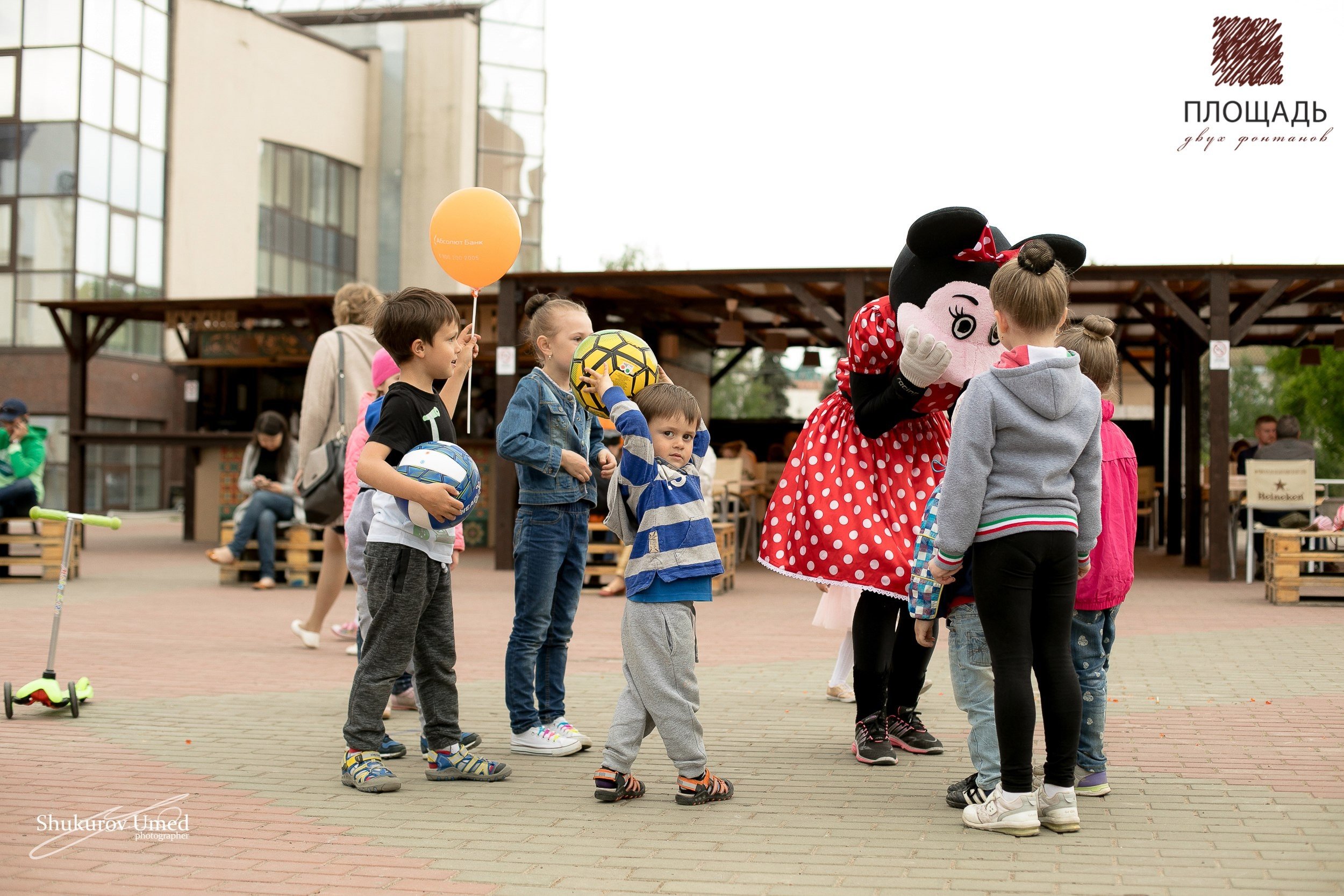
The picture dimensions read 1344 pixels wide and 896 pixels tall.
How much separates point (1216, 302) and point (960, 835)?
35.0ft

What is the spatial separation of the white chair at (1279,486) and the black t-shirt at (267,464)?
9450 mm

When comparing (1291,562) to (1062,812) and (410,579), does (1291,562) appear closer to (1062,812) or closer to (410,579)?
(1062,812)

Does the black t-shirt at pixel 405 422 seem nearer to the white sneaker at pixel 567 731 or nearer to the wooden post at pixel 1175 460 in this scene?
the white sneaker at pixel 567 731

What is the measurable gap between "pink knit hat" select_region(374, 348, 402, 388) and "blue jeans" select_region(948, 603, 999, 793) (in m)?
2.82

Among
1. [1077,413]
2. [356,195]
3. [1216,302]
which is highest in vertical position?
[356,195]

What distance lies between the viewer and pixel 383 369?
5531mm

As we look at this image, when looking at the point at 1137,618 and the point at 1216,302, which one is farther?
the point at 1216,302

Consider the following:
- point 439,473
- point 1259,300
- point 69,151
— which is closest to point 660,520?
point 439,473

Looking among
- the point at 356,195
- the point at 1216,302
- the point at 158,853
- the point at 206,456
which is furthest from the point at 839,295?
the point at 356,195

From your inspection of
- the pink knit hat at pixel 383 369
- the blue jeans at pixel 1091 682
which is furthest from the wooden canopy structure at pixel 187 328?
the blue jeans at pixel 1091 682

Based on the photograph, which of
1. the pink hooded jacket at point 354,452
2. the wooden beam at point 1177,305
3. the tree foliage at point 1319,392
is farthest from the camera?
the tree foliage at point 1319,392

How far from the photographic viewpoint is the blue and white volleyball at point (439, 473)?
391cm

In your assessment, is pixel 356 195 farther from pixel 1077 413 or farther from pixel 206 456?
pixel 1077 413

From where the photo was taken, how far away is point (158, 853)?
3.29 meters
